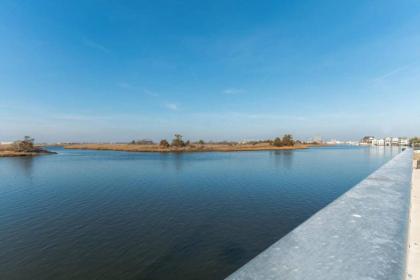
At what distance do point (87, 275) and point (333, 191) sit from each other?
659 inches

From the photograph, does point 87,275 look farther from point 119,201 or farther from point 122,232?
point 119,201

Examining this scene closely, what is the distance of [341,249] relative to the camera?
5.71ft

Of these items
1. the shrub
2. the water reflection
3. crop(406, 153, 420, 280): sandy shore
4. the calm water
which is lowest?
the water reflection

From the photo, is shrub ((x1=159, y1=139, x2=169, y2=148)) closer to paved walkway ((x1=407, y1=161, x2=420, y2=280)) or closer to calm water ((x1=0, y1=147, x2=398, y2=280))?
calm water ((x1=0, y1=147, x2=398, y2=280))

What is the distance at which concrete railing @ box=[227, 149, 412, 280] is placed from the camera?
141 centimetres

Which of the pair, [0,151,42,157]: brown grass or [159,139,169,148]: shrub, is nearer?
[0,151,42,157]: brown grass

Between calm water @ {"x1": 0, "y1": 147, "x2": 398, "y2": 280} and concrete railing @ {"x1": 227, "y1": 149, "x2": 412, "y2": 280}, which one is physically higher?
concrete railing @ {"x1": 227, "y1": 149, "x2": 412, "y2": 280}

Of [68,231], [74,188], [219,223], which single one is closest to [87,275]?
[68,231]

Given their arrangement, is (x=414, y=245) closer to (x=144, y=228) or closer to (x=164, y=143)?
(x=144, y=228)

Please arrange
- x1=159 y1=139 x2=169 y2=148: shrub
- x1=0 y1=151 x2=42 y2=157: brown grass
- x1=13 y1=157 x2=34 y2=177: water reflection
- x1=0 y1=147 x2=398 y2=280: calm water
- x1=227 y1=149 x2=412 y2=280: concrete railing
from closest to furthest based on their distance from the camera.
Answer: x1=227 y1=149 x2=412 y2=280: concrete railing < x1=0 y1=147 x2=398 y2=280: calm water < x1=13 y1=157 x2=34 y2=177: water reflection < x1=0 y1=151 x2=42 y2=157: brown grass < x1=159 y1=139 x2=169 y2=148: shrub

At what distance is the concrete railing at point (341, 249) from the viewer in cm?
141

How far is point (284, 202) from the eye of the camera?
520 inches

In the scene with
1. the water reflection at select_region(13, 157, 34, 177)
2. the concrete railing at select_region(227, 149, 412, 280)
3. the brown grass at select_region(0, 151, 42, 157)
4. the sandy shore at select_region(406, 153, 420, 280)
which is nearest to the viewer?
the concrete railing at select_region(227, 149, 412, 280)

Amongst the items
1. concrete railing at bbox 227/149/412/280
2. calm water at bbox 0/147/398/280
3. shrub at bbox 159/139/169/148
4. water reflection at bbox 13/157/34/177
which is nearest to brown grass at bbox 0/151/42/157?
water reflection at bbox 13/157/34/177
